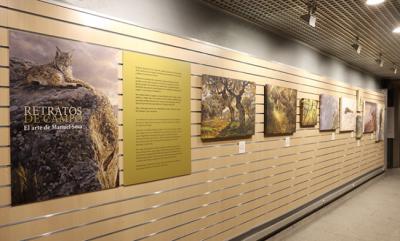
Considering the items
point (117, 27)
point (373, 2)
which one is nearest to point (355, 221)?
point (373, 2)

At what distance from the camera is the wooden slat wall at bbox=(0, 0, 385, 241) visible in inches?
75.1

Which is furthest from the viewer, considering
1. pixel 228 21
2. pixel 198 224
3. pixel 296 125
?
pixel 296 125

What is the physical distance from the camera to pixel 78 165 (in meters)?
2.13

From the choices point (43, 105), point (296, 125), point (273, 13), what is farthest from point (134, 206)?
point (296, 125)

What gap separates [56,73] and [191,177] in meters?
1.67

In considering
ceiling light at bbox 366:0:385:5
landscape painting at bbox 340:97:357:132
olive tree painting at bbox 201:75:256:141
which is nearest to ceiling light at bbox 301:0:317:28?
ceiling light at bbox 366:0:385:5

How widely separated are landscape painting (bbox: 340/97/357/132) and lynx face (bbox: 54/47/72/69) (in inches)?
231

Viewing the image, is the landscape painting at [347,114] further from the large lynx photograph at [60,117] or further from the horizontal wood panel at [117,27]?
the large lynx photograph at [60,117]

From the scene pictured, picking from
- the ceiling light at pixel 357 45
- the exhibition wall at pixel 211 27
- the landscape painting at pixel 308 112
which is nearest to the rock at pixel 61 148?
the exhibition wall at pixel 211 27

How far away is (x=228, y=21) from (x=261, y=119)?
1386 mm

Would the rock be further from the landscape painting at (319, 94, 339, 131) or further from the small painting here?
the small painting

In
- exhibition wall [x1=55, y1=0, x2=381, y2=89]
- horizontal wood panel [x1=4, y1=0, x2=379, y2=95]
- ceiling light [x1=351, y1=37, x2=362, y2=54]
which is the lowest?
horizontal wood panel [x1=4, y1=0, x2=379, y2=95]

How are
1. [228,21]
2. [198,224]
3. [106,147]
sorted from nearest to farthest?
[106,147]
[198,224]
[228,21]

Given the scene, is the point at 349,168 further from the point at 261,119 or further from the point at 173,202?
the point at 173,202
